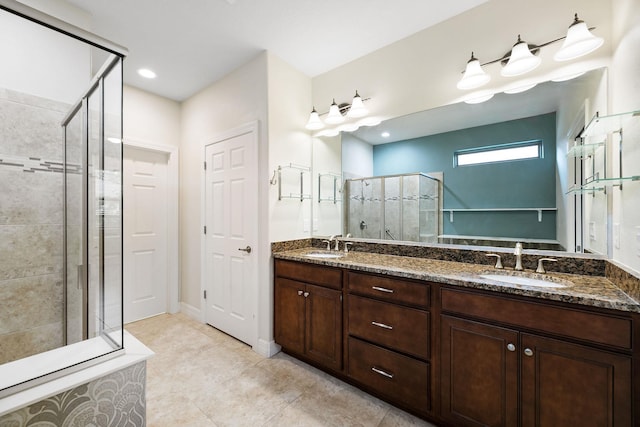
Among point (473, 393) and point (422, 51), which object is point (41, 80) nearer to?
point (422, 51)

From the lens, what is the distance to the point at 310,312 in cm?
213

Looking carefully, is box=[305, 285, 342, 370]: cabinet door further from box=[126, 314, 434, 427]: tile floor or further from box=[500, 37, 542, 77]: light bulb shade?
box=[500, 37, 542, 77]: light bulb shade

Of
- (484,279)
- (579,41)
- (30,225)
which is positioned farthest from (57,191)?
(579,41)

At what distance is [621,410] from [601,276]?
2.29 ft

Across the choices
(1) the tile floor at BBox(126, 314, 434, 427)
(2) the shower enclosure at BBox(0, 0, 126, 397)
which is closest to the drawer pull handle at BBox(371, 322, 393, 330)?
(1) the tile floor at BBox(126, 314, 434, 427)

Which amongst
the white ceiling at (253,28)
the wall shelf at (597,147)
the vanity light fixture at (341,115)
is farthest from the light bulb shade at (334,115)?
the wall shelf at (597,147)

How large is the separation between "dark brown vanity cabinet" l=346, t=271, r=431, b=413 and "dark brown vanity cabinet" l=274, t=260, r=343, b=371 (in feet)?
0.39

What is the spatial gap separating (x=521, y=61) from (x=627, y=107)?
0.62 m

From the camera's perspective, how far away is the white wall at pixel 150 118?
9.88 ft

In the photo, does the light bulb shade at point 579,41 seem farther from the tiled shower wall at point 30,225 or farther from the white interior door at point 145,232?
the white interior door at point 145,232

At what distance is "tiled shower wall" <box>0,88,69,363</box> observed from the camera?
64.1 inches

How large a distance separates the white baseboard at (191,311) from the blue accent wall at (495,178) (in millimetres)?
2828

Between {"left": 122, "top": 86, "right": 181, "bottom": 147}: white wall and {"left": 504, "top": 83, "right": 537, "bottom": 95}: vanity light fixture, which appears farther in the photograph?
{"left": 122, "top": 86, "right": 181, "bottom": 147}: white wall

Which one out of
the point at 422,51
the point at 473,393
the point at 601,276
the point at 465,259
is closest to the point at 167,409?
the point at 473,393
